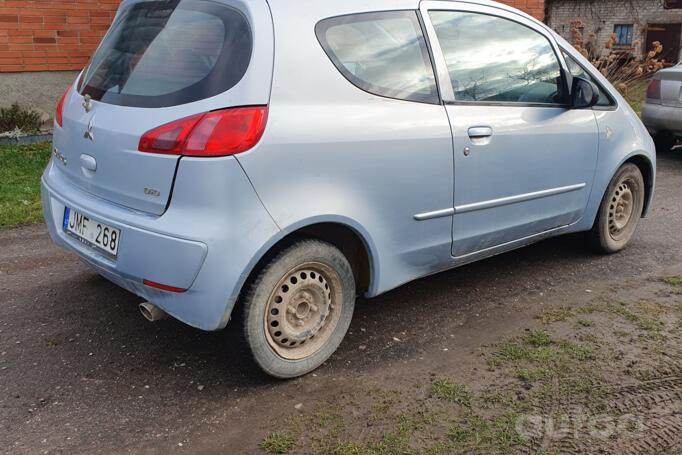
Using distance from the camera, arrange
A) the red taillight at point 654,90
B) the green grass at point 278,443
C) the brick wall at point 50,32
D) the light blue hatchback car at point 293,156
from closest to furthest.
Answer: the green grass at point 278,443 < the light blue hatchback car at point 293,156 < the brick wall at point 50,32 < the red taillight at point 654,90

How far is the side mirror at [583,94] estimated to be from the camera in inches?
166

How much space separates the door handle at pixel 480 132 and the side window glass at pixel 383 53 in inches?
10.4

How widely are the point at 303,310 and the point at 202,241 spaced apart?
2.27 ft

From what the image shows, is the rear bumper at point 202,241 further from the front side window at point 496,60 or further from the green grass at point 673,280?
the green grass at point 673,280

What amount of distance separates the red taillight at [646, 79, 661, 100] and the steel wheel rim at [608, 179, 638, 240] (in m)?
4.54

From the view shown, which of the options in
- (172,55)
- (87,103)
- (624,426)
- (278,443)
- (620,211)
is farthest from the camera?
(620,211)

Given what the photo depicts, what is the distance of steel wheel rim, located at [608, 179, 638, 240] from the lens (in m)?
4.91

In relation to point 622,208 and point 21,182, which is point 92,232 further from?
point 21,182

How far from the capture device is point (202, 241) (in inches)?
111

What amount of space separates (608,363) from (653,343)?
0.38 m

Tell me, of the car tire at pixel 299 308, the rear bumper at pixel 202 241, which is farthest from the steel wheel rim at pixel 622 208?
the rear bumper at pixel 202 241

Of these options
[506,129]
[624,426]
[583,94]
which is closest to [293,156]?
[506,129]

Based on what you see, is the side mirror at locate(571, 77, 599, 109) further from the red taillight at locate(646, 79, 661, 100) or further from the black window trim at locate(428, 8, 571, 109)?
the red taillight at locate(646, 79, 661, 100)

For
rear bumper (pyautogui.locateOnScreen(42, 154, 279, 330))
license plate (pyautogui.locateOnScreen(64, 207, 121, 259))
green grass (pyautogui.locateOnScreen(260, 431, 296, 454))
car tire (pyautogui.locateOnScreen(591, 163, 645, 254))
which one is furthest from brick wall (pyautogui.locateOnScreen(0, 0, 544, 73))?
green grass (pyautogui.locateOnScreen(260, 431, 296, 454))
